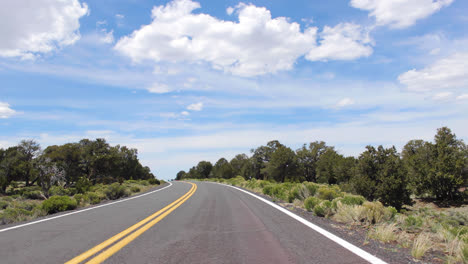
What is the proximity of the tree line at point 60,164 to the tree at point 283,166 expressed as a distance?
3242 cm

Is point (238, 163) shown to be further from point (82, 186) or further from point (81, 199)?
point (81, 199)

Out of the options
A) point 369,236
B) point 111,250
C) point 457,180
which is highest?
point 111,250

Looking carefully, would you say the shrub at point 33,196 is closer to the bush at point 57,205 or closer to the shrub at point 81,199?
the shrub at point 81,199

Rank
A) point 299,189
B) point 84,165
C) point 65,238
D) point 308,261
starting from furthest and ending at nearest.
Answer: point 84,165
point 299,189
point 65,238
point 308,261

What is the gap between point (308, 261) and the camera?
12.8 feet

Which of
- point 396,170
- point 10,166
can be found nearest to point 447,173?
point 396,170

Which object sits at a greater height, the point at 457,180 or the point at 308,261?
the point at 308,261

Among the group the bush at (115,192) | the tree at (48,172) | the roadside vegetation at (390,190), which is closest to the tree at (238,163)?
the roadside vegetation at (390,190)

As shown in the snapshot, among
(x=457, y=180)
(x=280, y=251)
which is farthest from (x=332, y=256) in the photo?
(x=457, y=180)

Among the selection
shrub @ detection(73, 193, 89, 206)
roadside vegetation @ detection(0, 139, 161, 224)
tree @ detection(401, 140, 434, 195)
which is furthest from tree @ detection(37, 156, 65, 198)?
tree @ detection(401, 140, 434, 195)

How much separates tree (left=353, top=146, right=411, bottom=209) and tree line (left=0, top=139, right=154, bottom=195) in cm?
3483

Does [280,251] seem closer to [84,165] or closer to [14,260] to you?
[14,260]

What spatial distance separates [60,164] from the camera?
5000 centimetres

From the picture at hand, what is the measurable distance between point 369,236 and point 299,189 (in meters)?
8.17
